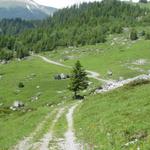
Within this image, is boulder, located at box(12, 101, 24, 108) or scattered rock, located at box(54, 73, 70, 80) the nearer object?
boulder, located at box(12, 101, 24, 108)

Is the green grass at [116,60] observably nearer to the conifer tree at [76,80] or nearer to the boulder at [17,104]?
the conifer tree at [76,80]

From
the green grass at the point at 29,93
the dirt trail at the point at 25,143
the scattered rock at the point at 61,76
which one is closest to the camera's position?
the dirt trail at the point at 25,143

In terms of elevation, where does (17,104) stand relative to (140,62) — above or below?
below

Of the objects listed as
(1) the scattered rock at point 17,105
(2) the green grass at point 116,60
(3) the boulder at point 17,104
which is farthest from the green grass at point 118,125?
(2) the green grass at point 116,60

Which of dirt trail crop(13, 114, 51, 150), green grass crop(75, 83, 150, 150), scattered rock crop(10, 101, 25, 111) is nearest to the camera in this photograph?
green grass crop(75, 83, 150, 150)

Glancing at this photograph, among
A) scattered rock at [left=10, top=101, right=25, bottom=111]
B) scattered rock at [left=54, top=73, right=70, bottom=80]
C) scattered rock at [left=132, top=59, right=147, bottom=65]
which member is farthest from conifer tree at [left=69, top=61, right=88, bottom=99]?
scattered rock at [left=132, top=59, right=147, bottom=65]

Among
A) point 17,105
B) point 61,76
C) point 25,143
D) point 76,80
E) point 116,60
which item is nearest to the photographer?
point 25,143

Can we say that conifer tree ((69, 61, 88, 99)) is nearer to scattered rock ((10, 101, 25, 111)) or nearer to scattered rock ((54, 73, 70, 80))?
scattered rock ((10, 101, 25, 111))

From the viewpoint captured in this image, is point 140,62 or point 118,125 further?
point 140,62

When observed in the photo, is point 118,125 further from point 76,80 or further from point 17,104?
point 17,104

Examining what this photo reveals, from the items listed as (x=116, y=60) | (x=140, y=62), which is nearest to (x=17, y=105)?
(x=140, y=62)

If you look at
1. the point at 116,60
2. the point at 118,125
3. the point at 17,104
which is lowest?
the point at 17,104

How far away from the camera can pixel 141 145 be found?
91.9 feet

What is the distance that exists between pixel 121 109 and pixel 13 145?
38.8 ft
